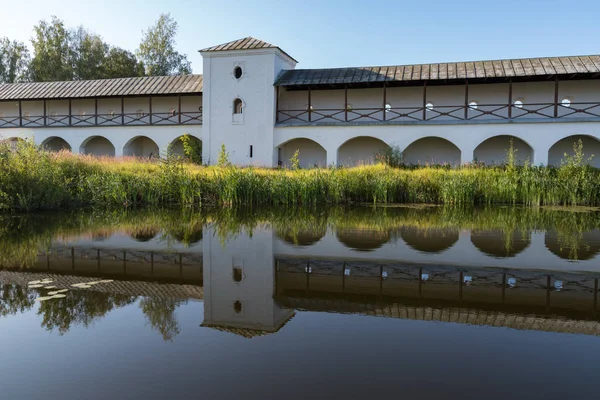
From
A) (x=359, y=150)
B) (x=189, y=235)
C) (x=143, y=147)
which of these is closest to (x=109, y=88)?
(x=143, y=147)

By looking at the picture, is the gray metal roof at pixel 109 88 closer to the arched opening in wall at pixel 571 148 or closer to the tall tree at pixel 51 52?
the tall tree at pixel 51 52

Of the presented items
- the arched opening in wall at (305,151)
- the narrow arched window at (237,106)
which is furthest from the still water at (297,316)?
the arched opening in wall at (305,151)

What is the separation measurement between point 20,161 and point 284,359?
464 inches

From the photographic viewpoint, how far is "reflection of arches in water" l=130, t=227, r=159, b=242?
8747 mm

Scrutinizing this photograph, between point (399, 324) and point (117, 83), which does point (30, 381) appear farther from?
point (117, 83)

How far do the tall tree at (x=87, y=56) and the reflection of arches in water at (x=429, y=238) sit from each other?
36.5 m

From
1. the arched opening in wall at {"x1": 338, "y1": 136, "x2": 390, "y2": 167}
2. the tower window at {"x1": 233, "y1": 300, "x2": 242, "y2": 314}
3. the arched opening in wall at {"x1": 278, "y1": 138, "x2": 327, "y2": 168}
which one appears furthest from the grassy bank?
the tower window at {"x1": 233, "y1": 300, "x2": 242, "y2": 314}

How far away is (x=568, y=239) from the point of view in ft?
29.0

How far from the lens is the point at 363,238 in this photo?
891cm

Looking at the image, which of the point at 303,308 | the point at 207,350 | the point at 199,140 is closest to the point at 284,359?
the point at 207,350

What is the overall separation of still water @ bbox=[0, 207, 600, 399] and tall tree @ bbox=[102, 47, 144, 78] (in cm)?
3316

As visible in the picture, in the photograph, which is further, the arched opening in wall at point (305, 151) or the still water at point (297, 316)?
the arched opening in wall at point (305, 151)

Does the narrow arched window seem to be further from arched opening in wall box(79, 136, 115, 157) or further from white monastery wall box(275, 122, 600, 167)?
arched opening in wall box(79, 136, 115, 157)

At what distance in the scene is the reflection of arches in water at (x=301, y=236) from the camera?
8.51 m
